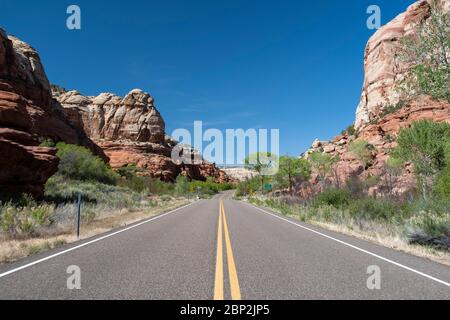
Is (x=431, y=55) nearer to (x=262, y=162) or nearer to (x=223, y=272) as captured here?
(x=223, y=272)

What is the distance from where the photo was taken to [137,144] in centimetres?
10306

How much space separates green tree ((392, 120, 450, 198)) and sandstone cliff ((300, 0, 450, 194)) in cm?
704

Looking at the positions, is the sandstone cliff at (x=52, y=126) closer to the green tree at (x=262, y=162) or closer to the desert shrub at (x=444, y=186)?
the desert shrub at (x=444, y=186)

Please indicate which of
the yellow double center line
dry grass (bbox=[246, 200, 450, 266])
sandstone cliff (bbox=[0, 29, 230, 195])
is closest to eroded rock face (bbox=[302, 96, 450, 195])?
dry grass (bbox=[246, 200, 450, 266])

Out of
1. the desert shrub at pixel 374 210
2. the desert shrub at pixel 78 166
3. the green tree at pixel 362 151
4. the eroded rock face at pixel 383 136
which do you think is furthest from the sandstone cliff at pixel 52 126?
the green tree at pixel 362 151

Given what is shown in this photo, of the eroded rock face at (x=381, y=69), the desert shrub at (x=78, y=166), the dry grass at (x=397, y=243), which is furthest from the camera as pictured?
the eroded rock face at (x=381, y=69)

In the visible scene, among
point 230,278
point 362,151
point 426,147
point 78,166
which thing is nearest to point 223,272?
point 230,278

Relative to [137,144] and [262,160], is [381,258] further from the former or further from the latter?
[137,144]

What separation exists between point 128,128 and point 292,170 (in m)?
66.0

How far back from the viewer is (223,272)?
616 cm

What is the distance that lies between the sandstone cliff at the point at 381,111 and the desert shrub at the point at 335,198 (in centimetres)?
2069

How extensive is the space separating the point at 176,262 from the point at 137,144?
328 ft

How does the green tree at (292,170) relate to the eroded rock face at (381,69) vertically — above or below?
below

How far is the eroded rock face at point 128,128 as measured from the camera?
97.4 m
